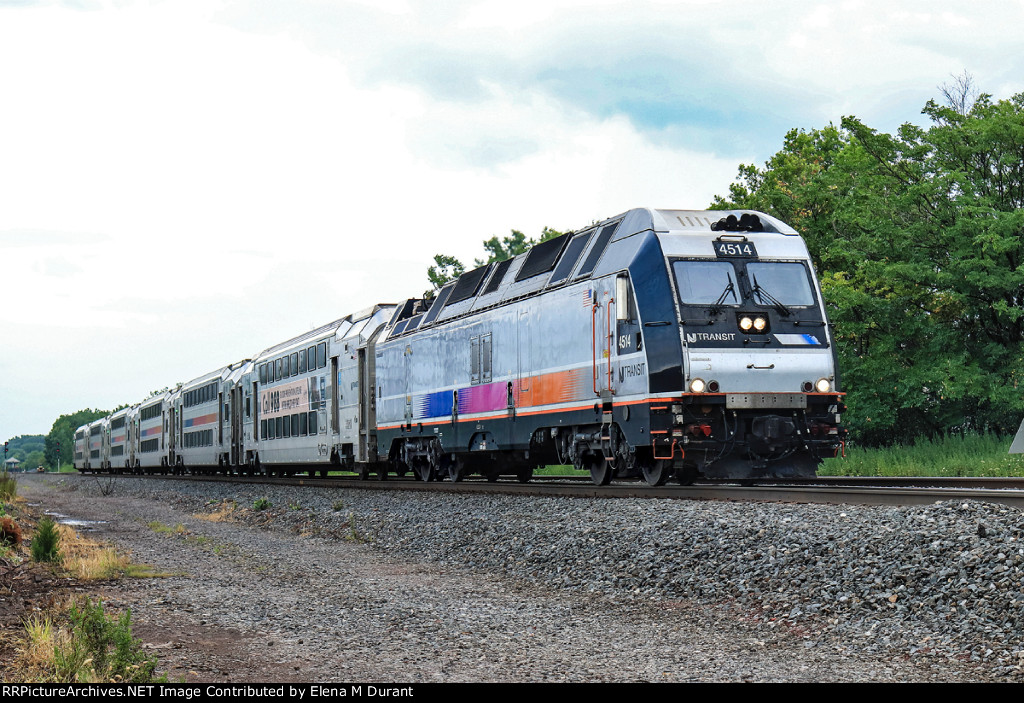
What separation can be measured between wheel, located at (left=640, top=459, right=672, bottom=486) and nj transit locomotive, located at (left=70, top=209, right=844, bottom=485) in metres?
0.03

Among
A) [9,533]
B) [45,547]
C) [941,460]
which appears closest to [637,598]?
[45,547]

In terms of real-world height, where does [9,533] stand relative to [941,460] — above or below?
below

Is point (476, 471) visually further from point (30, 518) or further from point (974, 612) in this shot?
point (974, 612)

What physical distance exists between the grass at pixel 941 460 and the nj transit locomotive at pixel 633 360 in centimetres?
506

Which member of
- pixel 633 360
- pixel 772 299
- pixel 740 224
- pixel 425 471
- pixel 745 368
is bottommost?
pixel 425 471

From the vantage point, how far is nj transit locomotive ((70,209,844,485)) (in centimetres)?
1373

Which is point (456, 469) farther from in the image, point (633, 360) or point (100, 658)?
point (100, 658)

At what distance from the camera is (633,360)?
564 inches

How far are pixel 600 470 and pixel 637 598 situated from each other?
21.6 feet

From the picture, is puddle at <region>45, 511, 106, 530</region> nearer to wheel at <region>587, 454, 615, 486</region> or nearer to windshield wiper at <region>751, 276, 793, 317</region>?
wheel at <region>587, 454, 615, 486</region>

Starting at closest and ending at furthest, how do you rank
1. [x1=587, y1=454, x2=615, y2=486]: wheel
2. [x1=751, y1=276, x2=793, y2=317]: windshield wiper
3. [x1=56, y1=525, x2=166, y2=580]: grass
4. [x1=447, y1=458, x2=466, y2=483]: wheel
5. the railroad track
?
the railroad track
[x1=56, y1=525, x2=166, y2=580]: grass
[x1=751, y1=276, x2=793, y2=317]: windshield wiper
[x1=587, y1=454, x2=615, y2=486]: wheel
[x1=447, y1=458, x2=466, y2=483]: wheel

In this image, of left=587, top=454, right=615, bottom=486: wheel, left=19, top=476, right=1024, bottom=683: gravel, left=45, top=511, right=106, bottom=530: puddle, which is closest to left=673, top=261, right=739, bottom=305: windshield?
left=19, top=476, right=1024, bottom=683: gravel

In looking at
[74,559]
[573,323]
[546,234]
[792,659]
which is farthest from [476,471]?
[546,234]

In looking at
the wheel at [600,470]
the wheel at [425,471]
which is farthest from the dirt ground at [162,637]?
the wheel at [425,471]
